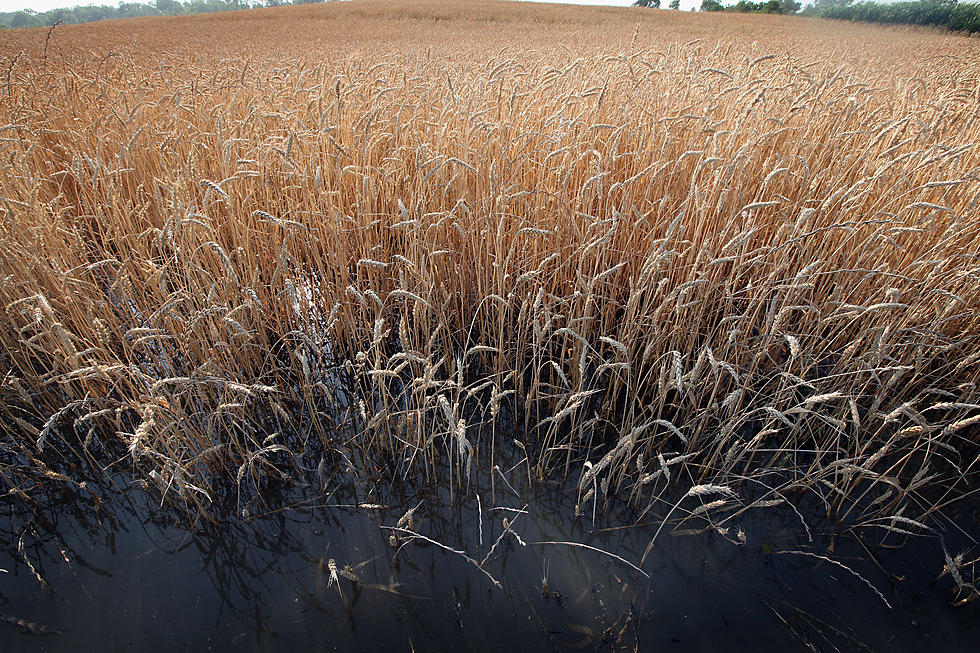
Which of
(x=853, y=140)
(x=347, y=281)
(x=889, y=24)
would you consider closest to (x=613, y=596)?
(x=347, y=281)

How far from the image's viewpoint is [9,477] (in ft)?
5.23

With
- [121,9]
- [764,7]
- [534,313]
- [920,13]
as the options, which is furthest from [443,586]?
[121,9]

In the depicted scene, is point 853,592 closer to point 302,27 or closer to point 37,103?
point 37,103

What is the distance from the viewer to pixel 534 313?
1.50 metres

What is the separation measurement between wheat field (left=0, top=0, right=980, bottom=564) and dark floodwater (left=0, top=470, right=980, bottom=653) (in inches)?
4.8

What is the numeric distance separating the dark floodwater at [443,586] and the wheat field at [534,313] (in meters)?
0.12

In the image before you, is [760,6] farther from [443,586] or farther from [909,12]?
[443,586]

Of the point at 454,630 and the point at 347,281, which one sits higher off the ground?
the point at 347,281

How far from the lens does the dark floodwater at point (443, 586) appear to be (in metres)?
1.26

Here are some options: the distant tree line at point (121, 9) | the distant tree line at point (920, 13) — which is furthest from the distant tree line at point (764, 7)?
the distant tree line at point (121, 9)

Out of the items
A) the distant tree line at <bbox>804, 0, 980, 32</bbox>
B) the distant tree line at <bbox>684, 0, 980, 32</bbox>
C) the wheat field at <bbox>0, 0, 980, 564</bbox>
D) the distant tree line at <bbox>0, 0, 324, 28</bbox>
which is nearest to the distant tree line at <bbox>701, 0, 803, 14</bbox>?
the distant tree line at <bbox>684, 0, 980, 32</bbox>

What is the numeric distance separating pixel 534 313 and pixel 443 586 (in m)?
0.84

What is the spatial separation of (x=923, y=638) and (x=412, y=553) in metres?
1.39

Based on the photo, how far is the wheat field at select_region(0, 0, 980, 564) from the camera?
1499mm
